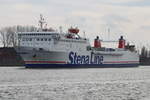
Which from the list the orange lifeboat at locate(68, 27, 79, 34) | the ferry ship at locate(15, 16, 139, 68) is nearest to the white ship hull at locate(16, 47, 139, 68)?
the ferry ship at locate(15, 16, 139, 68)

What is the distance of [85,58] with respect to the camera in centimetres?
9431

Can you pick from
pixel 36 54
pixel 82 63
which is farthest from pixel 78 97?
pixel 82 63

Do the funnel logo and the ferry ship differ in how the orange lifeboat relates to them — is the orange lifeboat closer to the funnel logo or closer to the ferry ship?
the ferry ship

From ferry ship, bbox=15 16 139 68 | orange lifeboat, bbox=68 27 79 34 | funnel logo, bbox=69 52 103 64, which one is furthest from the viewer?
orange lifeboat, bbox=68 27 79 34

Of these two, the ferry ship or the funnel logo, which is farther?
the funnel logo

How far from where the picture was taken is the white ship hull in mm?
83938

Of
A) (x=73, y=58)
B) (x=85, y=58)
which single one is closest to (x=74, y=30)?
(x=85, y=58)

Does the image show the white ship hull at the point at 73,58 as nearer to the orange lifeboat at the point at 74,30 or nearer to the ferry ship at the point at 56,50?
the ferry ship at the point at 56,50

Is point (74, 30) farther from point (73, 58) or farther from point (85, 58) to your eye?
point (73, 58)

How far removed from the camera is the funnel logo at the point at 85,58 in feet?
292

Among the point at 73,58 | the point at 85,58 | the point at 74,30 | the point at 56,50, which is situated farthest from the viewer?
the point at 74,30

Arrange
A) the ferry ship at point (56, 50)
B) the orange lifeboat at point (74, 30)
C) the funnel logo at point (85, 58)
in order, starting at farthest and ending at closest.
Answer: the orange lifeboat at point (74, 30) → the funnel logo at point (85, 58) → the ferry ship at point (56, 50)

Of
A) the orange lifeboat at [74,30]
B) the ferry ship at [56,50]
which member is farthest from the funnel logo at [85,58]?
the orange lifeboat at [74,30]

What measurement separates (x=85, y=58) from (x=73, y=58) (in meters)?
5.47
